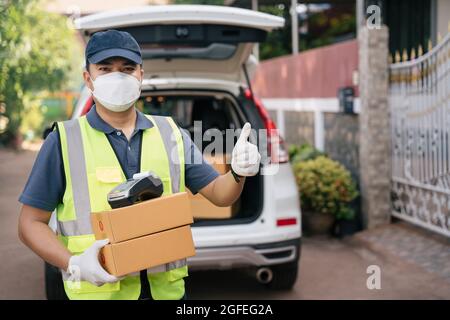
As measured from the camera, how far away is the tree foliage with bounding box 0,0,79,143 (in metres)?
8.15

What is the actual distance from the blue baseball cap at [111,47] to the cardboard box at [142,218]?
1.70ft

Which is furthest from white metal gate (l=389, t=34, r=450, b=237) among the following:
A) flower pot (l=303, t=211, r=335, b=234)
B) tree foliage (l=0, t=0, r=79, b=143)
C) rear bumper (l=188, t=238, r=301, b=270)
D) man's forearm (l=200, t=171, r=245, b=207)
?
man's forearm (l=200, t=171, r=245, b=207)

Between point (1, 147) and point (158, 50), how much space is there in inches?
617

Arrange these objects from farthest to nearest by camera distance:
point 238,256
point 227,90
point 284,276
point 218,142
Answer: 1. point 218,142
2. point 284,276
3. point 227,90
4. point 238,256

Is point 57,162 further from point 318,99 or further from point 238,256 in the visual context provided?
point 318,99

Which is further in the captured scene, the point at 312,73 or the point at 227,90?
the point at 312,73

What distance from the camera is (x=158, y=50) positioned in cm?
522

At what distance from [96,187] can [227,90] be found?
10.2ft

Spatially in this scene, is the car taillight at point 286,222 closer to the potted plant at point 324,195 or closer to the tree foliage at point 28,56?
the potted plant at point 324,195

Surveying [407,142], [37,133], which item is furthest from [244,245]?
[37,133]

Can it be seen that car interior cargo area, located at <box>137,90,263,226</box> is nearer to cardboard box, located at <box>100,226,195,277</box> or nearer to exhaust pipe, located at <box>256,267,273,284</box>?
exhaust pipe, located at <box>256,267,273,284</box>

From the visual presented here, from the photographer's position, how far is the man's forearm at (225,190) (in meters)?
2.69

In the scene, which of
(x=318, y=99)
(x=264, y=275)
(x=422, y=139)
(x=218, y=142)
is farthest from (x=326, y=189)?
(x=318, y=99)

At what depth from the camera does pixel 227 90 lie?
5555 mm
